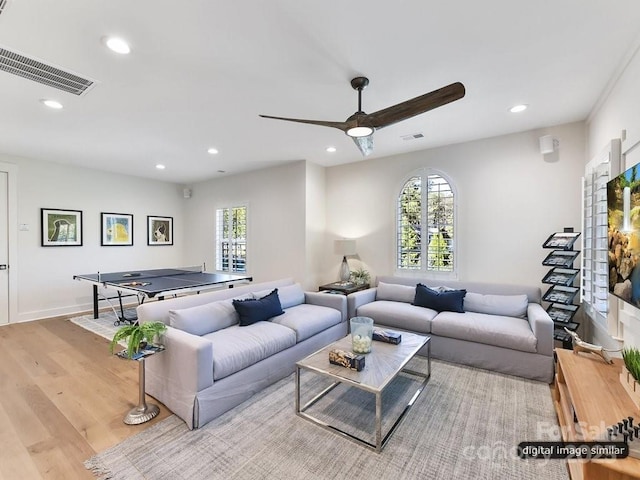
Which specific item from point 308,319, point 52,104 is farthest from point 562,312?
point 52,104

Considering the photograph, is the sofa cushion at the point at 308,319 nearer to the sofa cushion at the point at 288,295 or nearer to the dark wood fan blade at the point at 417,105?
the sofa cushion at the point at 288,295

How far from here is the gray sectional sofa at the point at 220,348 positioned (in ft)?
7.07

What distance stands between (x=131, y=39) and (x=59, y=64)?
0.78 metres

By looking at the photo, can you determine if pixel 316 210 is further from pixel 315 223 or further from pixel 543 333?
pixel 543 333

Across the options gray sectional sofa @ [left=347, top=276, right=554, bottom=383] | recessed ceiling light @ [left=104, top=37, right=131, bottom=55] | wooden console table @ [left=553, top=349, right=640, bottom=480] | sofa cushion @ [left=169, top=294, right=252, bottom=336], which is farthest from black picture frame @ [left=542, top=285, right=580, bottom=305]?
recessed ceiling light @ [left=104, top=37, right=131, bottom=55]

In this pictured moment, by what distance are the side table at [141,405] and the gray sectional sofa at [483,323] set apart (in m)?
2.35

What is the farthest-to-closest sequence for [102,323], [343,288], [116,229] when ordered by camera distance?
[116,229], [102,323], [343,288]

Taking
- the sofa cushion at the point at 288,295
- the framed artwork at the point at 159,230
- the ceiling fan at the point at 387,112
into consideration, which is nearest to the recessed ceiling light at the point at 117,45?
the ceiling fan at the point at 387,112

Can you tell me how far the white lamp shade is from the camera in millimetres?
4906

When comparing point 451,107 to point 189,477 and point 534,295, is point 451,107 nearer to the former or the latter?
point 534,295

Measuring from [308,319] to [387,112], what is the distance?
2.25 m

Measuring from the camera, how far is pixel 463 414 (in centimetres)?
228

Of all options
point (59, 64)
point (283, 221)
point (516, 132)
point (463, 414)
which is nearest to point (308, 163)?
point (283, 221)

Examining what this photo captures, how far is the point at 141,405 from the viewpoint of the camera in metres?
2.28
